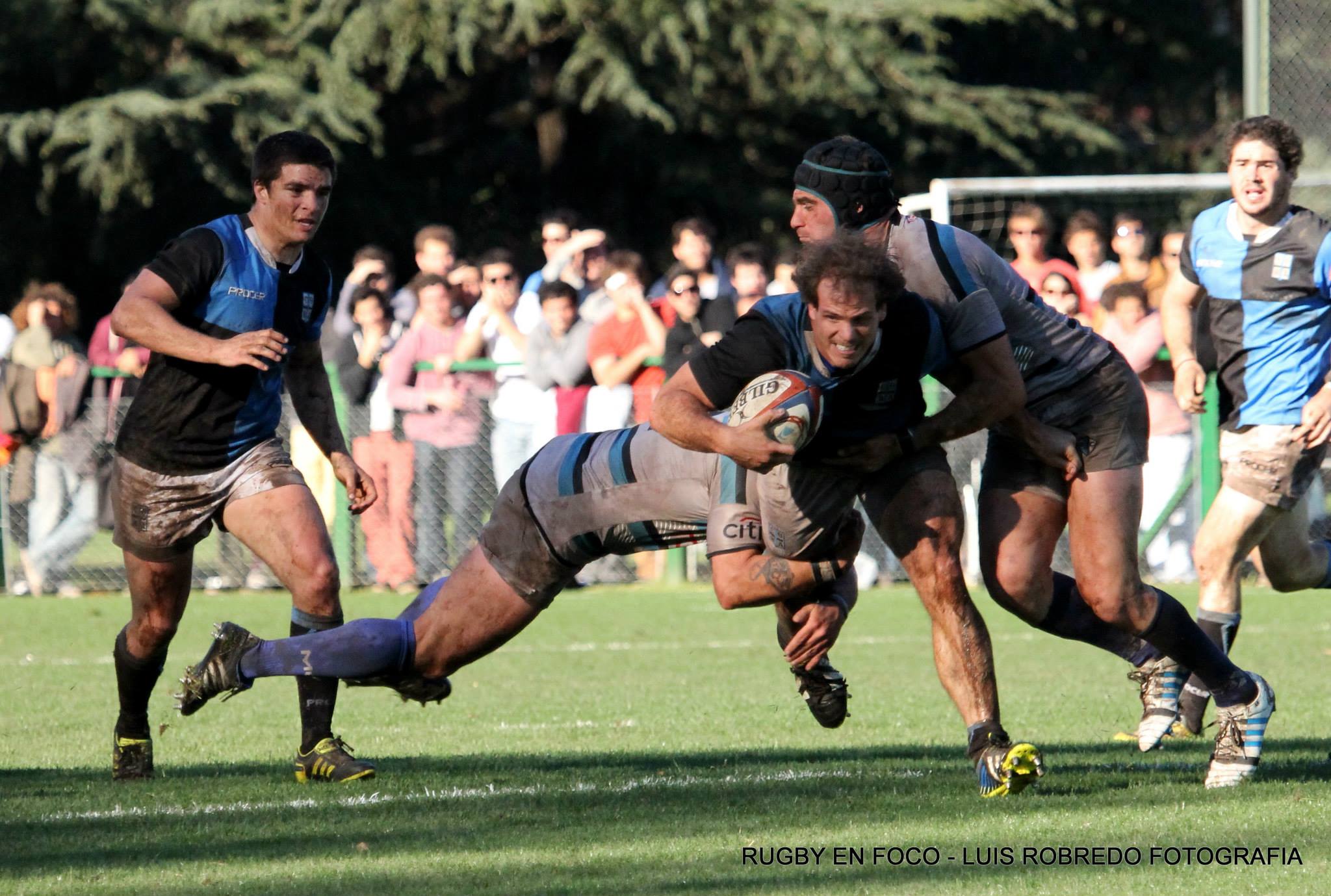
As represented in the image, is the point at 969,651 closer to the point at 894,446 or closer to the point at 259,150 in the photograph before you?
the point at 894,446

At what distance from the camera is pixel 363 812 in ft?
19.2

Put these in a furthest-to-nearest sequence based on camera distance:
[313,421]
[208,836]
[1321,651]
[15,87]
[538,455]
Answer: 1. [15,87]
2. [1321,651]
3. [313,421]
4. [538,455]
5. [208,836]

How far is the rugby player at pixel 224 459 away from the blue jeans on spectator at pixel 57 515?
27.8ft

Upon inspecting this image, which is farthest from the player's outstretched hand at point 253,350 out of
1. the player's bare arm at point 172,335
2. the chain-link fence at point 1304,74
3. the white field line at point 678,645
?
the chain-link fence at point 1304,74

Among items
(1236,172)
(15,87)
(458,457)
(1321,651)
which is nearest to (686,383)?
(1236,172)

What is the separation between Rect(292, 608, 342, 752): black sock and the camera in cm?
656

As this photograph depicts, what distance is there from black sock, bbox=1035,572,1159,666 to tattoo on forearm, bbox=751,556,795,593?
1.18 metres

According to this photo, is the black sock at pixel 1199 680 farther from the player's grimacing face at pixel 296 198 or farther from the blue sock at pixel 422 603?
the player's grimacing face at pixel 296 198

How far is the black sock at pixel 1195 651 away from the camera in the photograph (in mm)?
6328

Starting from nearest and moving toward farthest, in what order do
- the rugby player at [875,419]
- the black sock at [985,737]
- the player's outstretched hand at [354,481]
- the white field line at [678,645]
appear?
1. the rugby player at [875,419]
2. the black sock at [985,737]
3. the player's outstretched hand at [354,481]
4. the white field line at [678,645]

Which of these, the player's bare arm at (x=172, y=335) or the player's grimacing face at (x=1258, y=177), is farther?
the player's grimacing face at (x=1258, y=177)

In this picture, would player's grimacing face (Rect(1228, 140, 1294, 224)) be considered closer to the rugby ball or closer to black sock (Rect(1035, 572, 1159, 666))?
black sock (Rect(1035, 572, 1159, 666))

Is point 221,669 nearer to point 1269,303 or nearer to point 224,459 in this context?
point 224,459

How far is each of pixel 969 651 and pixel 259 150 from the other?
9.74 feet
